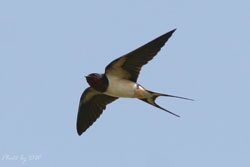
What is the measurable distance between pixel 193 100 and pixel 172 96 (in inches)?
28.7

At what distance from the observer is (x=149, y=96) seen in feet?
28.8

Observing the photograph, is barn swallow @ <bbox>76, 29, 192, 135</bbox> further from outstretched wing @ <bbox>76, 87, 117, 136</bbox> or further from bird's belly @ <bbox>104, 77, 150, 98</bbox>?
outstretched wing @ <bbox>76, 87, 117, 136</bbox>

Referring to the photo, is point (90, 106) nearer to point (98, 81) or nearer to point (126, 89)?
point (98, 81)

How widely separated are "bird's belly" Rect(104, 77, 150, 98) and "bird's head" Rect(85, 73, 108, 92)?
7 cm

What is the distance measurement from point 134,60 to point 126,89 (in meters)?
0.39

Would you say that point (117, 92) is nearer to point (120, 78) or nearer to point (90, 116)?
point (120, 78)

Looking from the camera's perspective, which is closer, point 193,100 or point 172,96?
point 193,100

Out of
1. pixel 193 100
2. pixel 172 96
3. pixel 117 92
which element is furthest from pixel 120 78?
pixel 193 100

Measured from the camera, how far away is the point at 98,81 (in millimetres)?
8773

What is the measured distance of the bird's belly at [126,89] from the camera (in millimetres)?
8727

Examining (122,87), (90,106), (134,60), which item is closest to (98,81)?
(122,87)

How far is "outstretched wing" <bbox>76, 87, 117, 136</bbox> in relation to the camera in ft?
31.6

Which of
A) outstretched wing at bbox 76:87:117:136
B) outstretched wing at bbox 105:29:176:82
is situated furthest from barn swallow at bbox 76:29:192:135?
outstretched wing at bbox 76:87:117:136

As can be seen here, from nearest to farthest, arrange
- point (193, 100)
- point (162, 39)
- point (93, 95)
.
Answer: point (193, 100) < point (162, 39) < point (93, 95)
